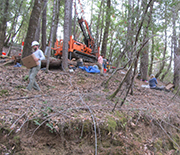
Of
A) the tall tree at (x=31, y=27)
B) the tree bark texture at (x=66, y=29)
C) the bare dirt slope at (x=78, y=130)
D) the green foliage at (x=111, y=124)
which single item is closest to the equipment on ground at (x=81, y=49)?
the tree bark texture at (x=66, y=29)

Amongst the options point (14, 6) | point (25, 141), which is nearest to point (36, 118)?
point (25, 141)

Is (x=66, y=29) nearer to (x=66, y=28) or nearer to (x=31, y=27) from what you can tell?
(x=66, y=28)

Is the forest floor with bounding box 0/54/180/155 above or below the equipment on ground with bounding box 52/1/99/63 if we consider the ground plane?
below

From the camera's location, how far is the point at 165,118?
426 cm

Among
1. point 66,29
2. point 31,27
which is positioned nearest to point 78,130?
point 66,29

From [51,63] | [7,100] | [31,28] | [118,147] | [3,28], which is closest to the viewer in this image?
[118,147]

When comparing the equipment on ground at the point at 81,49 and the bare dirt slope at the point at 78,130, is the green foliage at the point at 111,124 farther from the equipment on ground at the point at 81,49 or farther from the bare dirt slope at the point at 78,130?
the equipment on ground at the point at 81,49

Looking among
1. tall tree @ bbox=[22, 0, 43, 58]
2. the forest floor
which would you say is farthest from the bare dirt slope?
tall tree @ bbox=[22, 0, 43, 58]

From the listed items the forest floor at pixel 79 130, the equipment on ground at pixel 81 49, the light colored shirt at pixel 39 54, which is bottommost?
the forest floor at pixel 79 130

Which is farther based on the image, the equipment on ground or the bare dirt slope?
the equipment on ground

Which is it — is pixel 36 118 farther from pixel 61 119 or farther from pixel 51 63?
pixel 51 63

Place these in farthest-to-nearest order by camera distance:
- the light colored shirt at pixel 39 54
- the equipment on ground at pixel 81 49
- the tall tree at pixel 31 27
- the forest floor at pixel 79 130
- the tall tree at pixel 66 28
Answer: the equipment on ground at pixel 81 49, the tall tree at pixel 66 28, the tall tree at pixel 31 27, the light colored shirt at pixel 39 54, the forest floor at pixel 79 130

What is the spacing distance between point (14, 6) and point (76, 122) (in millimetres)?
12235

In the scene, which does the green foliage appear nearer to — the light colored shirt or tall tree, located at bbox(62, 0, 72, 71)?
the light colored shirt
